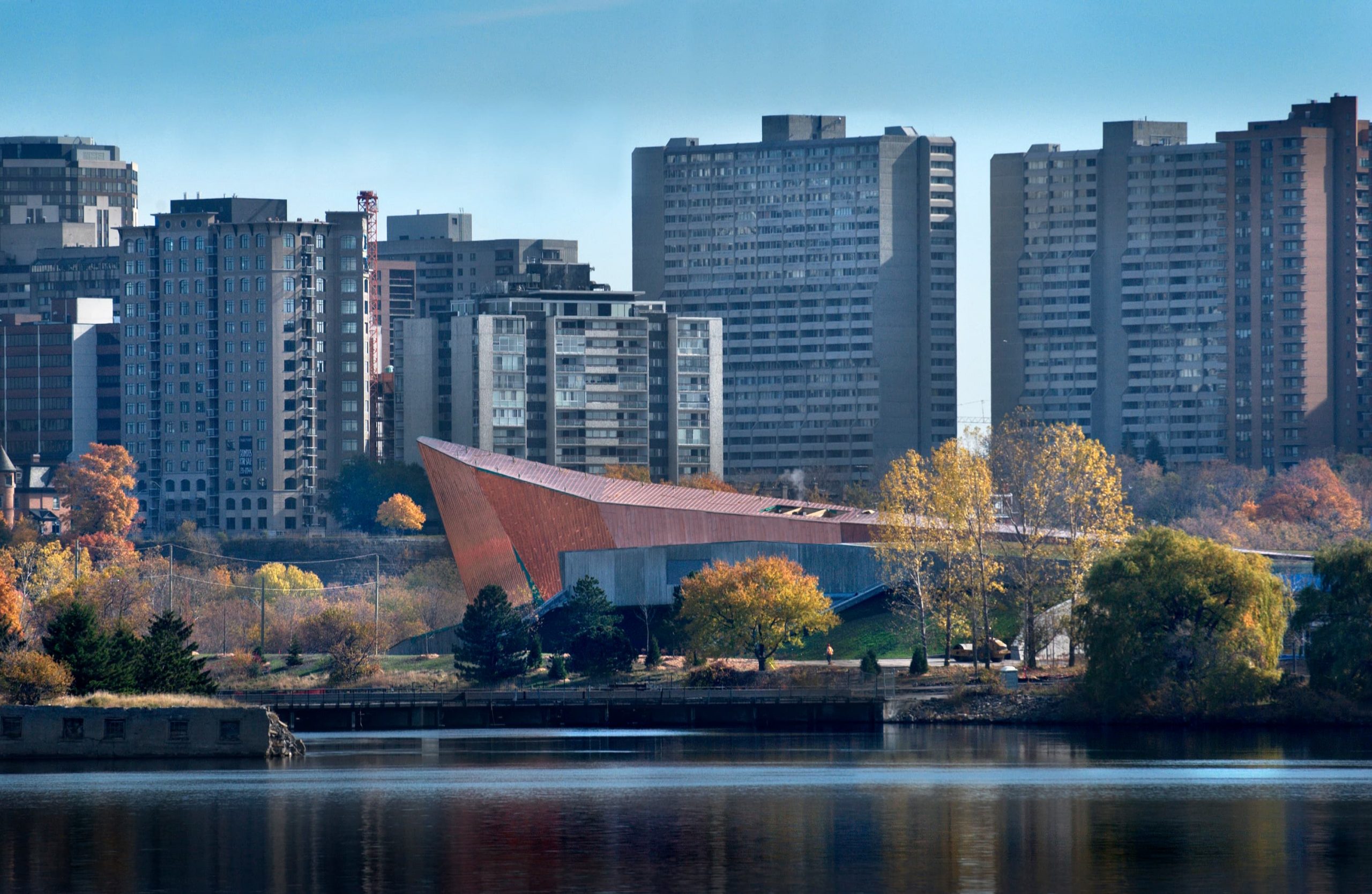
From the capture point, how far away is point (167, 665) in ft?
267

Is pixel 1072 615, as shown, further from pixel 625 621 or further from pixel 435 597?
pixel 435 597

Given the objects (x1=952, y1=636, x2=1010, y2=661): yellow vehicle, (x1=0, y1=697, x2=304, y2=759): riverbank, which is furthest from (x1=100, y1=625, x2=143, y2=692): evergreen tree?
(x1=952, y1=636, x2=1010, y2=661): yellow vehicle

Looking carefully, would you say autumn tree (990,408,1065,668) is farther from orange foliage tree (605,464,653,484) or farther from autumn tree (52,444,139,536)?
autumn tree (52,444,139,536)

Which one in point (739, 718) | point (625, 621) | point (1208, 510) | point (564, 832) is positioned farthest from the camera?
point (1208, 510)

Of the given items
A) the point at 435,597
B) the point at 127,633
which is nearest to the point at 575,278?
the point at 435,597

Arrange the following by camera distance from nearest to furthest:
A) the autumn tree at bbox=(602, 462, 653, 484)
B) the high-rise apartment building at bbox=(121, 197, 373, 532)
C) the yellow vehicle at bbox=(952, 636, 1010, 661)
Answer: the yellow vehicle at bbox=(952, 636, 1010, 661) → the autumn tree at bbox=(602, 462, 653, 484) → the high-rise apartment building at bbox=(121, 197, 373, 532)

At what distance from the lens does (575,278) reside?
196375 mm

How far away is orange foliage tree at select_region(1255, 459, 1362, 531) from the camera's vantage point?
16962 centimetres

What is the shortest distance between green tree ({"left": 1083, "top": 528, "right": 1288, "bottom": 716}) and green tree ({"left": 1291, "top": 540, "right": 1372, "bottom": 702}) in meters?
1.39

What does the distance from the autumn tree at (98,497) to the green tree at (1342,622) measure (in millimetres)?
112235

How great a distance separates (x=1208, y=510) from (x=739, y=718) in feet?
289

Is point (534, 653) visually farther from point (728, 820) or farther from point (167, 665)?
point (728, 820)

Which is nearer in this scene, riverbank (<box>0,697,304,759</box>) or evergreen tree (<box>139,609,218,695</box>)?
riverbank (<box>0,697,304,759</box>)

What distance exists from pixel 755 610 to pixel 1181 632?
24.6m
